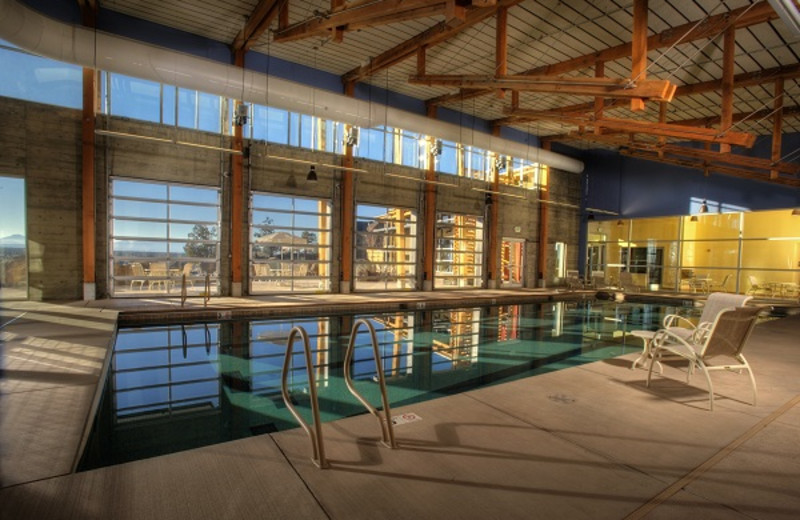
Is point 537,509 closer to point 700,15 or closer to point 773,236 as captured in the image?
point 700,15

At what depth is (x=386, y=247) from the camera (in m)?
13.9

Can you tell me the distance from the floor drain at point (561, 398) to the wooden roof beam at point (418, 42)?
489cm

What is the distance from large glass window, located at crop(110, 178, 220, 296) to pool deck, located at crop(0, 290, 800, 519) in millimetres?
6708

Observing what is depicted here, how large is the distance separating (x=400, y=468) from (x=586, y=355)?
5.01 m

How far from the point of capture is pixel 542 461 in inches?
94.1

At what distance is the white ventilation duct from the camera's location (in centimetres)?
669

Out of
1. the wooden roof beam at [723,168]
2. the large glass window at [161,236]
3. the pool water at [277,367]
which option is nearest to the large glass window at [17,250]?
the large glass window at [161,236]

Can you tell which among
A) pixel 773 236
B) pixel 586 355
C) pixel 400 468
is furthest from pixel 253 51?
pixel 773 236

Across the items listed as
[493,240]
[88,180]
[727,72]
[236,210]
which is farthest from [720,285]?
[88,180]

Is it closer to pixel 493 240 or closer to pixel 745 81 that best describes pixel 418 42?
pixel 745 81

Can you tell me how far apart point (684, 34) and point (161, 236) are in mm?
12075

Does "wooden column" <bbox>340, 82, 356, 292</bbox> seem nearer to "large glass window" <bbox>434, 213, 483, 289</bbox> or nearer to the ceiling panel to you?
the ceiling panel

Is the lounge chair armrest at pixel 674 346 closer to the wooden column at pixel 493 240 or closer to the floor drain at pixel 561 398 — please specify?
the floor drain at pixel 561 398

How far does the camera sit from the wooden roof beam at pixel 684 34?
22.1ft
